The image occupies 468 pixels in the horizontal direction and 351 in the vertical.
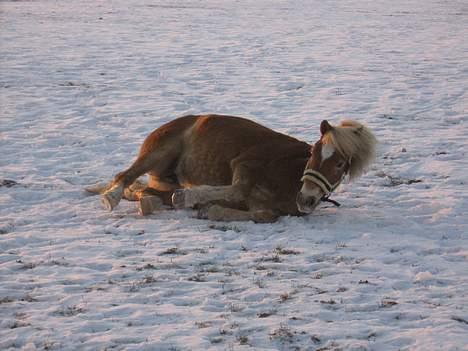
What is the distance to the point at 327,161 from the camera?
6602 millimetres

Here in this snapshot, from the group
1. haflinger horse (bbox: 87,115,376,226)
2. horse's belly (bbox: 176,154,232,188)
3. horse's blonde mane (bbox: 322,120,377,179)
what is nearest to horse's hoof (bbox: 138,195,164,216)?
haflinger horse (bbox: 87,115,376,226)

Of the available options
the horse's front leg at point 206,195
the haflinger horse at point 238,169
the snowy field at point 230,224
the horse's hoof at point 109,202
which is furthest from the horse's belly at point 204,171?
the horse's hoof at point 109,202

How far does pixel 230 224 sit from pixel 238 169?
1.93 ft

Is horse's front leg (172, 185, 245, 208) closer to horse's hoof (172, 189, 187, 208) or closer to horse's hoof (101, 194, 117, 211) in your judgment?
horse's hoof (172, 189, 187, 208)

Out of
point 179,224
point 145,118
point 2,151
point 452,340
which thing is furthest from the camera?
point 145,118

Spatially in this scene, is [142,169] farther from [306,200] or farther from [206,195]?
[306,200]

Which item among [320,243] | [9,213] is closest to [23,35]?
[9,213]

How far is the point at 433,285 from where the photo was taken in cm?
536

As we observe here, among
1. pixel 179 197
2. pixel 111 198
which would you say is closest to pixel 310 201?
pixel 179 197

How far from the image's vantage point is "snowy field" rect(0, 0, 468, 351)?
15.2ft

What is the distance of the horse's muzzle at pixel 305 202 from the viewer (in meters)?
6.59

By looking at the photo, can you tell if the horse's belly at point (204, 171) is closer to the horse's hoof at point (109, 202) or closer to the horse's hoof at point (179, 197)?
the horse's hoof at point (179, 197)

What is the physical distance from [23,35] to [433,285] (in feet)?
57.7

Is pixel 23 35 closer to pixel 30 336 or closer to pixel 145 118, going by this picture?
pixel 145 118
